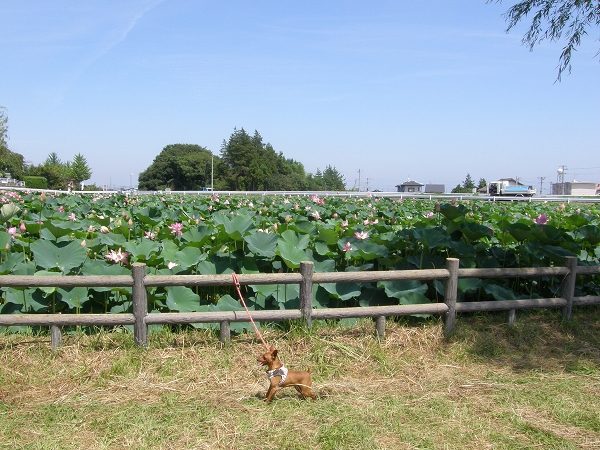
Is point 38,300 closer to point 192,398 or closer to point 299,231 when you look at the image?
point 192,398

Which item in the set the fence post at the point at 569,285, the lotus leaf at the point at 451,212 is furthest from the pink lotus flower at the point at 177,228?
the fence post at the point at 569,285

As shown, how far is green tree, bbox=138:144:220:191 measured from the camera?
87.9 meters

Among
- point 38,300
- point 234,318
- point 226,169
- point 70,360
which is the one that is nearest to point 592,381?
point 234,318

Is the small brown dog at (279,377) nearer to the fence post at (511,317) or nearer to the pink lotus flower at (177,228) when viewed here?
the fence post at (511,317)

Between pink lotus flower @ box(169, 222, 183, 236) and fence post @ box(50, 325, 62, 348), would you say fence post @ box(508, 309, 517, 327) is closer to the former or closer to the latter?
pink lotus flower @ box(169, 222, 183, 236)

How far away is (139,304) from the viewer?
3914mm

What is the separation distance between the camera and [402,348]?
421cm

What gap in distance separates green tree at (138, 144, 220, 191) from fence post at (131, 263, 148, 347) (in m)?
80.1

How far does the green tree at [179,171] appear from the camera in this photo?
288ft

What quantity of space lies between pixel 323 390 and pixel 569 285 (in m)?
2.80

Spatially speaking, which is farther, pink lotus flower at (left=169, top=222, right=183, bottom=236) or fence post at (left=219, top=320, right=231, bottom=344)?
pink lotus flower at (left=169, top=222, right=183, bottom=236)

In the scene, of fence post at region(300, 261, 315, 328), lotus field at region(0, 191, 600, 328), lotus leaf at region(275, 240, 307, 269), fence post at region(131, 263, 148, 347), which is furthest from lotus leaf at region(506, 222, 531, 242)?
fence post at region(131, 263, 148, 347)

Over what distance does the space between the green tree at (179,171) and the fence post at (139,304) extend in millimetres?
80050

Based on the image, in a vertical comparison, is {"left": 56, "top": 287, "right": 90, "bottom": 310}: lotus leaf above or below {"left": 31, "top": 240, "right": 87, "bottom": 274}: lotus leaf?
below
